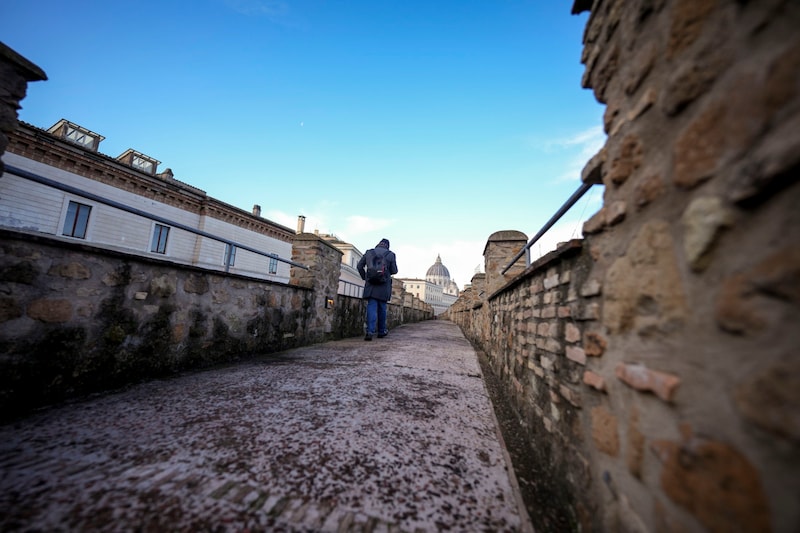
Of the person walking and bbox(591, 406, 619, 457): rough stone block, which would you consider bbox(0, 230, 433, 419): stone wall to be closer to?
the person walking

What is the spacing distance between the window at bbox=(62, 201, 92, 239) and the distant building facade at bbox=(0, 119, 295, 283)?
0.03 m

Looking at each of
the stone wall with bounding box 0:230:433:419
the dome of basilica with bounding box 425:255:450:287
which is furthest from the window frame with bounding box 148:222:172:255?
the dome of basilica with bounding box 425:255:450:287

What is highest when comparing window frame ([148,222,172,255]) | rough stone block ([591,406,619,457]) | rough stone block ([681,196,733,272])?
window frame ([148,222,172,255])

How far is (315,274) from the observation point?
16.2ft

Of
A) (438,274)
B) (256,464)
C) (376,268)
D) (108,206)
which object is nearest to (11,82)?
(256,464)

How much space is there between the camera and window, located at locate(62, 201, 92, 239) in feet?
40.5

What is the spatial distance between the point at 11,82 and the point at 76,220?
52.8 ft

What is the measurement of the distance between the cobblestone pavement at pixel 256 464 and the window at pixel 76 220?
16071mm

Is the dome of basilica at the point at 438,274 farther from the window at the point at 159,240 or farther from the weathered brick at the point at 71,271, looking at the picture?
the weathered brick at the point at 71,271

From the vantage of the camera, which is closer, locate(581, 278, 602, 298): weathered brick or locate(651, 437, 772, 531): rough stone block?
locate(651, 437, 772, 531): rough stone block

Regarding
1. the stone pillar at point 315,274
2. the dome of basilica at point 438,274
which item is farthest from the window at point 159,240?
the dome of basilica at point 438,274

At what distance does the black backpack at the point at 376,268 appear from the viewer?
18.2ft

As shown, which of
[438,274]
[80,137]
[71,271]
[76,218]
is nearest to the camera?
[71,271]

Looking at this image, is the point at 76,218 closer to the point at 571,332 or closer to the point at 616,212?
the point at 571,332
